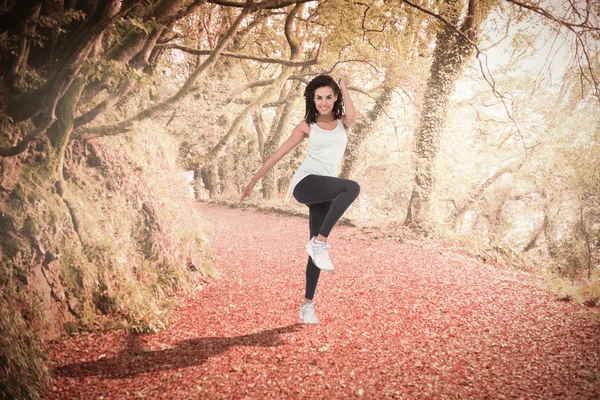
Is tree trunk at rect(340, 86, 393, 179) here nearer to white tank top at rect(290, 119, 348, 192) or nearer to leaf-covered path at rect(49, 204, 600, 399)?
leaf-covered path at rect(49, 204, 600, 399)

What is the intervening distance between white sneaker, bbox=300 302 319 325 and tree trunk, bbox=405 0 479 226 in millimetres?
6413

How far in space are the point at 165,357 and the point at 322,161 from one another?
2.45m

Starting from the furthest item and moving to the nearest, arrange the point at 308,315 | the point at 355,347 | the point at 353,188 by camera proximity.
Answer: the point at 308,315, the point at 355,347, the point at 353,188

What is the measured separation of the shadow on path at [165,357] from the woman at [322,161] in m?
1.25

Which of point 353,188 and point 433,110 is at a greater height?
point 433,110

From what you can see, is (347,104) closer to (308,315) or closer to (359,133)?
(308,315)

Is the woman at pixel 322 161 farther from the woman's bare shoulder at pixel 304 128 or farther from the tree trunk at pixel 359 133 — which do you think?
the tree trunk at pixel 359 133

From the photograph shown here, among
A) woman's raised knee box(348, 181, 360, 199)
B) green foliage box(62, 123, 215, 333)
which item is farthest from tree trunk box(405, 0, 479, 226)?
woman's raised knee box(348, 181, 360, 199)

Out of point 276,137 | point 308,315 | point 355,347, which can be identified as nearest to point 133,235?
point 308,315

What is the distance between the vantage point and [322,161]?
3084 mm

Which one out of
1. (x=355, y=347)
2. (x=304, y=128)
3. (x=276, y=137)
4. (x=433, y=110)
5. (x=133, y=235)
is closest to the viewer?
(x=304, y=128)

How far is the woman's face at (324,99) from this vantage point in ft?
10.4

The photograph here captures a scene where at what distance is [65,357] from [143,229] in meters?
2.16

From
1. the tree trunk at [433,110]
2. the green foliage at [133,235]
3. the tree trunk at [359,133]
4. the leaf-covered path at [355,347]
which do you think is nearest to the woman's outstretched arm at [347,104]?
the leaf-covered path at [355,347]
